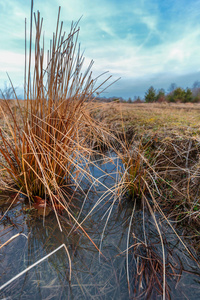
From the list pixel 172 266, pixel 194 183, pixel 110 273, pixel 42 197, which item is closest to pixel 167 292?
pixel 172 266

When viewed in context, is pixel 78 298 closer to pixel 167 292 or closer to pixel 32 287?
pixel 32 287

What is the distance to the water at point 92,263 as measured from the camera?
744mm

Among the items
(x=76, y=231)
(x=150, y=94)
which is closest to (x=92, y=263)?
(x=76, y=231)

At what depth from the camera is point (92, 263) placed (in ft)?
2.85

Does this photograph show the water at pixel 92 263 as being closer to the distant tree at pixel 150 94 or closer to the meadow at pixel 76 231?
the meadow at pixel 76 231

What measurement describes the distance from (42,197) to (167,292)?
99 cm

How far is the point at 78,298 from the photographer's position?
2.37 ft

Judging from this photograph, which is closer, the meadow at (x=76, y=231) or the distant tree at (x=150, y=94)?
the meadow at (x=76, y=231)

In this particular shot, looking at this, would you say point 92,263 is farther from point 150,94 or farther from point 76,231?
point 150,94

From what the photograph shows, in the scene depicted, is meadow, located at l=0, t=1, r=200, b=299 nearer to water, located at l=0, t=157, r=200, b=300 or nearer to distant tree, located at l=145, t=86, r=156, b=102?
water, located at l=0, t=157, r=200, b=300

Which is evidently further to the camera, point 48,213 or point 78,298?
point 48,213

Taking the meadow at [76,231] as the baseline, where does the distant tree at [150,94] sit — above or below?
above

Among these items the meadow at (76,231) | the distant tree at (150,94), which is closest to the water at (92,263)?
the meadow at (76,231)

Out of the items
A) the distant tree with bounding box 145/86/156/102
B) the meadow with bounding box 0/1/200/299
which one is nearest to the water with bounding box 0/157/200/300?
the meadow with bounding box 0/1/200/299
